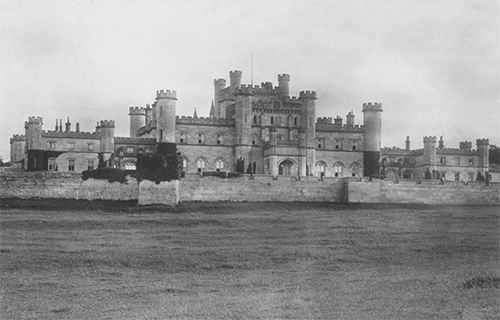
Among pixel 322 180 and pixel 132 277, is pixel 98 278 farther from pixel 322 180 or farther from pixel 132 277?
pixel 322 180

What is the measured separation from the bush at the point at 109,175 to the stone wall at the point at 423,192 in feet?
53.0

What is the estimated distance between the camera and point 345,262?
961 inches

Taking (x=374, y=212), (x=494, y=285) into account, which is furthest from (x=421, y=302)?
(x=374, y=212)

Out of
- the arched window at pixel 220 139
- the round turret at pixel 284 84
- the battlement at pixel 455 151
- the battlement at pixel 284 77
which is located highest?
the battlement at pixel 284 77

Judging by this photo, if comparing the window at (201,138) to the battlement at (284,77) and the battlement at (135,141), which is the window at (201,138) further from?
the battlement at (284,77)

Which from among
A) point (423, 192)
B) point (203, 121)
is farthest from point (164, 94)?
point (423, 192)

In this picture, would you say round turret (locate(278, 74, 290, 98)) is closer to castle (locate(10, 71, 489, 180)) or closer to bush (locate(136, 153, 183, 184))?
castle (locate(10, 71, 489, 180))

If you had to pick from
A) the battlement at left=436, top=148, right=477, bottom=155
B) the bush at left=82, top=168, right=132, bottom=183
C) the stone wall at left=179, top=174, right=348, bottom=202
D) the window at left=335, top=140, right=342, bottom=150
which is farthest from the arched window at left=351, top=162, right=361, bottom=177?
the bush at left=82, top=168, right=132, bottom=183

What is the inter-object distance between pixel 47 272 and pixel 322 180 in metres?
28.2

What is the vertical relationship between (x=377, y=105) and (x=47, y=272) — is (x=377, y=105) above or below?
above

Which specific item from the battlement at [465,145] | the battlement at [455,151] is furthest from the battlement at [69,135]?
the battlement at [465,145]

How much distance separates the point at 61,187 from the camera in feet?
139

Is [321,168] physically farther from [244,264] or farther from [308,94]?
[244,264]

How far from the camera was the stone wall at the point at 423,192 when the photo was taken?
154ft
